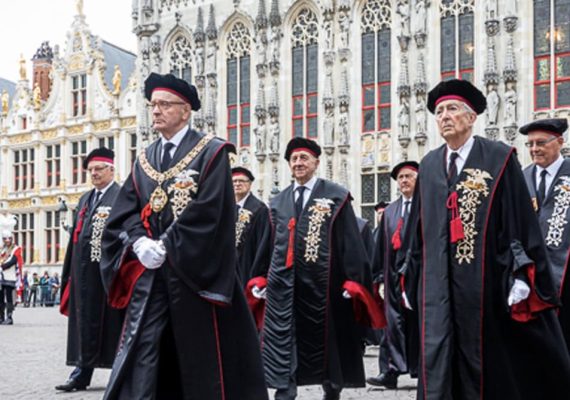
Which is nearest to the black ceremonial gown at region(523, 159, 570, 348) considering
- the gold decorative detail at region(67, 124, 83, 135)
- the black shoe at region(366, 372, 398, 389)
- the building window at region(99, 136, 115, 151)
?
the black shoe at region(366, 372, 398, 389)

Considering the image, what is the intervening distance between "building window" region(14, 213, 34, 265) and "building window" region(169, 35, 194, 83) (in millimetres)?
13926

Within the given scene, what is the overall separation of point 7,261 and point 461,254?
17.3 metres

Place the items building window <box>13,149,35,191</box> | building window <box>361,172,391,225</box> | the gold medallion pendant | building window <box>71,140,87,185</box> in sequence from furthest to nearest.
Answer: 1. building window <box>13,149,35,191</box>
2. building window <box>71,140,87,185</box>
3. building window <box>361,172,391,225</box>
4. the gold medallion pendant

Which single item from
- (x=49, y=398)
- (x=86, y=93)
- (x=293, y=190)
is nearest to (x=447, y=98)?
(x=293, y=190)

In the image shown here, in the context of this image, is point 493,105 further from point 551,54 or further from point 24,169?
point 24,169

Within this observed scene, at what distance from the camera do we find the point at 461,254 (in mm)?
6004

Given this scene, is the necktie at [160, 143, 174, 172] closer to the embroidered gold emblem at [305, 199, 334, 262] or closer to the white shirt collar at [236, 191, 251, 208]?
the embroidered gold emblem at [305, 199, 334, 262]

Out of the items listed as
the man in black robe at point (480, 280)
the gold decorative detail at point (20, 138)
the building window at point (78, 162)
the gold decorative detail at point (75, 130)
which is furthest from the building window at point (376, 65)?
the man in black robe at point (480, 280)

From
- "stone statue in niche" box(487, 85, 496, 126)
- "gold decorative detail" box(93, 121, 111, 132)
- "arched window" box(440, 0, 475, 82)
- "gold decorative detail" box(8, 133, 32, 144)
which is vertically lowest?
"stone statue in niche" box(487, 85, 496, 126)

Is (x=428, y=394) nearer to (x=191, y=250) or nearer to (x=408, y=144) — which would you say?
(x=191, y=250)

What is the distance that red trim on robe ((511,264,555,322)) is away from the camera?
224 inches

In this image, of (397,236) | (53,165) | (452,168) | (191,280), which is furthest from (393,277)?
(53,165)

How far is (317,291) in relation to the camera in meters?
8.91

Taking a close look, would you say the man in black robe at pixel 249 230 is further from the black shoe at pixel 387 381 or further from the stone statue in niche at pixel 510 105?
the stone statue in niche at pixel 510 105
